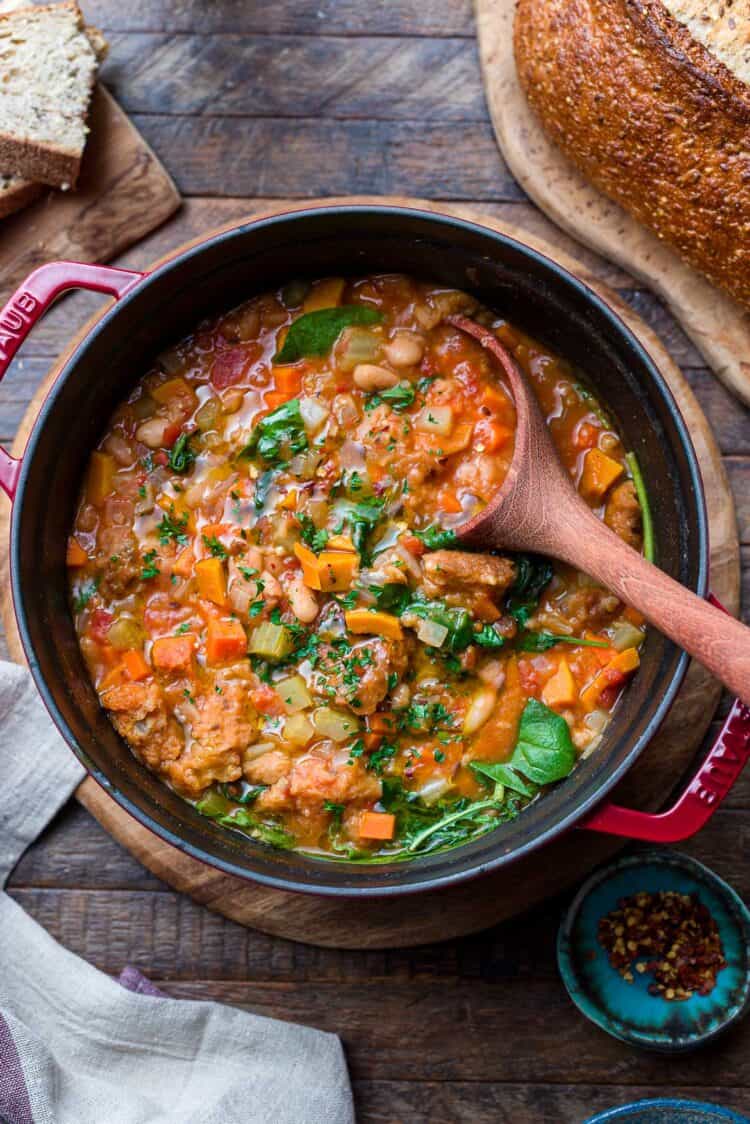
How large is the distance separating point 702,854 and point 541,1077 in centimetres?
107

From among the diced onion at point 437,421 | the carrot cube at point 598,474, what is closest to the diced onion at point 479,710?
the carrot cube at point 598,474

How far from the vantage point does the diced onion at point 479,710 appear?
368cm

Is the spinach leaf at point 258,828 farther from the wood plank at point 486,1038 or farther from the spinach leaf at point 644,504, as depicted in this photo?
the spinach leaf at point 644,504

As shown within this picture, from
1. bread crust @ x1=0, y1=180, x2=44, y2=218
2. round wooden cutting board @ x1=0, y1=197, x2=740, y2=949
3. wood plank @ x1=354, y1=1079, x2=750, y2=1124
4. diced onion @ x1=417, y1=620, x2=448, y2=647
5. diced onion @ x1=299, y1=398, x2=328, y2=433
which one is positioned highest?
bread crust @ x1=0, y1=180, x2=44, y2=218

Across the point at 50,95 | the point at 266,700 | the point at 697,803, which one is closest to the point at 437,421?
the point at 266,700

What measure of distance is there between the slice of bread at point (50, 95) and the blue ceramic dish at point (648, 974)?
3.45 metres

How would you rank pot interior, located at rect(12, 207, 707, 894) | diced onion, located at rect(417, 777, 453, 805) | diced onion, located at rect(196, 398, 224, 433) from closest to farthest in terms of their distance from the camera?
pot interior, located at rect(12, 207, 707, 894), diced onion, located at rect(417, 777, 453, 805), diced onion, located at rect(196, 398, 224, 433)

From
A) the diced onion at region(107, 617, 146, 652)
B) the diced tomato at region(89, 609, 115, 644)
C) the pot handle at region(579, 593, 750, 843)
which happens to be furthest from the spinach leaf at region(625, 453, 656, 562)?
the diced tomato at region(89, 609, 115, 644)

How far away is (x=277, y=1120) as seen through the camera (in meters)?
3.87

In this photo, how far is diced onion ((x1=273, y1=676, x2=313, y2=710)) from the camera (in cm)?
373

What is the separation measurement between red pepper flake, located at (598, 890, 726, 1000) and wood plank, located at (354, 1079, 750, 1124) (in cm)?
39

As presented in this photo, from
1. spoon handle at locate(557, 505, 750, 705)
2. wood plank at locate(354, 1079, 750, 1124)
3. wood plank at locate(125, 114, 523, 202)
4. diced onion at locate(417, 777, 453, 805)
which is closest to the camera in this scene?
spoon handle at locate(557, 505, 750, 705)

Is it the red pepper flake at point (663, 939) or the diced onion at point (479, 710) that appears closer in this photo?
the diced onion at point (479, 710)

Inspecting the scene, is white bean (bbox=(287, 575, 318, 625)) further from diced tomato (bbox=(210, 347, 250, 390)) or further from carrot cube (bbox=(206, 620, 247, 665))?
diced tomato (bbox=(210, 347, 250, 390))
